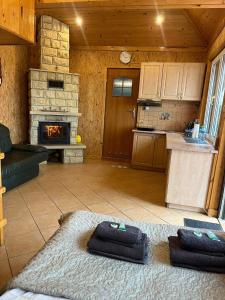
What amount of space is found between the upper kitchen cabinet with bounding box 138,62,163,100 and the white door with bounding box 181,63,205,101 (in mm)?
514

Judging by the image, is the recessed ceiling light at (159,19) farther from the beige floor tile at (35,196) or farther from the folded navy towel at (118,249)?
the folded navy towel at (118,249)

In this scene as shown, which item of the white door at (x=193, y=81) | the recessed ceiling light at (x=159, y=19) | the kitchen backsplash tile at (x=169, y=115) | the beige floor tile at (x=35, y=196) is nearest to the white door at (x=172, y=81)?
the white door at (x=193, y=81)

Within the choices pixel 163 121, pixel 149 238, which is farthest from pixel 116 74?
pixel 149 238

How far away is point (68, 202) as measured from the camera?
10.3ft

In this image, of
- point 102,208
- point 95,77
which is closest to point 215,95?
point 102,208

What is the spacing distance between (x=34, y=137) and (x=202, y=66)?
12.4 feet

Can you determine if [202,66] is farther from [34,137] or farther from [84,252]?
[84,252]

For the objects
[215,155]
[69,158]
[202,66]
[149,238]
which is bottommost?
[69,158]

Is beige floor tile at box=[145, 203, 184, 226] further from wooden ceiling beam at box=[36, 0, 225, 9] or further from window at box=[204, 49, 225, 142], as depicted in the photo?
wooden ceiling beam at box=[36, 0, 225, 9]

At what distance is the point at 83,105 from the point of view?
5.73 meters

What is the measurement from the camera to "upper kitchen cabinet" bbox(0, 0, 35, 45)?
144cm

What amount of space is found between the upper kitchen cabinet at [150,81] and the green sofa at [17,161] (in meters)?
2.47

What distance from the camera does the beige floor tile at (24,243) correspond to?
80.9 inches

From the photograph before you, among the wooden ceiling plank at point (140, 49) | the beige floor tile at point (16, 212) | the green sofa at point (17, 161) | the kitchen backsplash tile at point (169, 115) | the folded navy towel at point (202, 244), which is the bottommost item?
the beige floor tile at point (16, 212)
